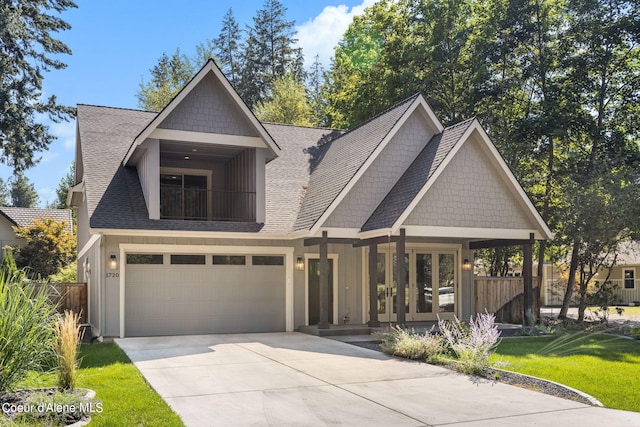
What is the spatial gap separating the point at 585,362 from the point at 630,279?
28645 mm

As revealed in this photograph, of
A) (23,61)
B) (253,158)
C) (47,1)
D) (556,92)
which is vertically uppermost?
(47,1)

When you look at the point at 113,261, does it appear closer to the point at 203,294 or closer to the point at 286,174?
the point at 203,294

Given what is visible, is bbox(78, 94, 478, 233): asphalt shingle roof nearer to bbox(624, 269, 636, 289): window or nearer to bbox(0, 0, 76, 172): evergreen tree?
bbox(0, 0, 76, 172): evergreen tree

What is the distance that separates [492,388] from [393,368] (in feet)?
6.74

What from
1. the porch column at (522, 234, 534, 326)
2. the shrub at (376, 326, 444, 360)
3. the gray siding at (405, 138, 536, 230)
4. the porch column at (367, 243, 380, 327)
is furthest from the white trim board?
the porch column at (522, 234, 534, 326)

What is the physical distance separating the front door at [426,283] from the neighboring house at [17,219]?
21.0 m

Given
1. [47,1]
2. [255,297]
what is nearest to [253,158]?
[255,297]

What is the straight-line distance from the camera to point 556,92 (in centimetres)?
2209

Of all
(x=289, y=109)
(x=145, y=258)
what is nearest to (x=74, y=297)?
(x=145, y=258)

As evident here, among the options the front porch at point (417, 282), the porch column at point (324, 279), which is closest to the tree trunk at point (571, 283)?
the front porch at point (417, 282)

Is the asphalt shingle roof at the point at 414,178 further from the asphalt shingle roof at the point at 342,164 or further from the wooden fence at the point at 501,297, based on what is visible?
the wooden fence at the point at 501,297

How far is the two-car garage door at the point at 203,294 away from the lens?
49.9ft

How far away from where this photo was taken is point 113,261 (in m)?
14.8

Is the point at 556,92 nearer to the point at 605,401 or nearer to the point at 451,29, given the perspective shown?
the point at 451,29
